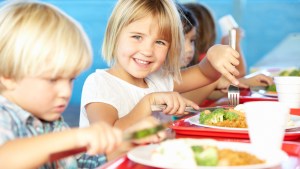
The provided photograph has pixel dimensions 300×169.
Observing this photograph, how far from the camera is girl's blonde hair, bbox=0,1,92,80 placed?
3.46 feet

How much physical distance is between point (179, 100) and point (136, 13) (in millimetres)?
424

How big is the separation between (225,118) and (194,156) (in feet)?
1.68

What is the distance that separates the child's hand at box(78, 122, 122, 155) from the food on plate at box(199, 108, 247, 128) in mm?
559

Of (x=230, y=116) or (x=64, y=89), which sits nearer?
(x=64, y=89)

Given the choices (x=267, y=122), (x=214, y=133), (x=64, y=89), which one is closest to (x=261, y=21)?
(x=214, y=133)

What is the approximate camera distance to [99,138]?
0.92 metres

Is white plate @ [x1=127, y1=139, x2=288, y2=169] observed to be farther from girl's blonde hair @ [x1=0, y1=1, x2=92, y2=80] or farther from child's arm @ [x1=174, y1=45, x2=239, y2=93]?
child's arm @ [x1=174, y1=45, x2=239, y2=93]

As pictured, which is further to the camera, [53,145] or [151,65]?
[151,65]

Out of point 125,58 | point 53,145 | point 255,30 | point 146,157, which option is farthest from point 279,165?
point 255,30

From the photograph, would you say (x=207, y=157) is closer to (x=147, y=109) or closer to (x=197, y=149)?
(x=197, y=149)

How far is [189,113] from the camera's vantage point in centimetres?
178

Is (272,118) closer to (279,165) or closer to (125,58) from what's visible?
(279,165)

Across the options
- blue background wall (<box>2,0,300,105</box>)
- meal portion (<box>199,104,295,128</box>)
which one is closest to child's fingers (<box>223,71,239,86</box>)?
meal portion (<box>199,104,295,128</box>)

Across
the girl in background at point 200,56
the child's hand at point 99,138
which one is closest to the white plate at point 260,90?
the girl in background at point 200,56
